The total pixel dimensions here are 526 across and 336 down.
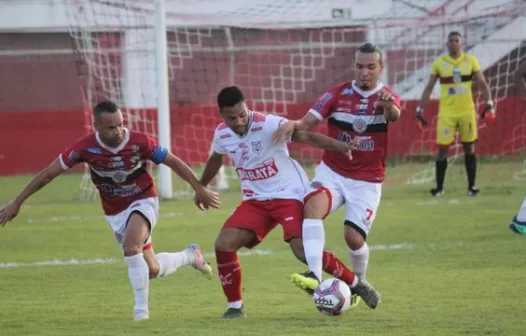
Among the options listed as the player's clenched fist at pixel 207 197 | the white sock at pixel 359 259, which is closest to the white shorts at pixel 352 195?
the white sock at pixel 359 259

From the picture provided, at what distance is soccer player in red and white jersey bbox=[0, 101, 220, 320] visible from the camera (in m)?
8.50

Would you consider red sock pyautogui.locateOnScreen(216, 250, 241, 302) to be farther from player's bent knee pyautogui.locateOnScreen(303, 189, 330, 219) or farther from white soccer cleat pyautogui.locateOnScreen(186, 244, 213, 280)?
white soccer cleat pyautogui.locateOnScreen(186, 244, 213, 280)

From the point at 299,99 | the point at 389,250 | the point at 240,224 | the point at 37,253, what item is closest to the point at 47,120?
the point at 299,99

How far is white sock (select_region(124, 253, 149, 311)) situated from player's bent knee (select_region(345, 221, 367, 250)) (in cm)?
157

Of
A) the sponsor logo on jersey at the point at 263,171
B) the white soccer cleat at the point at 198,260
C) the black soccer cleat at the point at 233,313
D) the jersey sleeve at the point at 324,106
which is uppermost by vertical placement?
the jersey sleeve at the point at 324,106

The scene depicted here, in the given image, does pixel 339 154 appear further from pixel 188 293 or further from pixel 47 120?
pixel 47 120

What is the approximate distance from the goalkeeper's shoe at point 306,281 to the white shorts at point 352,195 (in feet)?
3.29

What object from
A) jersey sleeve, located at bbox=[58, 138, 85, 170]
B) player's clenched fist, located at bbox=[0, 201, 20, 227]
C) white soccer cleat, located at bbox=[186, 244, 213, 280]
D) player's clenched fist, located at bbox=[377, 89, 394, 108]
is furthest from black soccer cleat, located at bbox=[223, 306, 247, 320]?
white soccer cleat, located at bbox=[186, 244, 213, 280]

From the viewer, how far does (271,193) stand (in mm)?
8492

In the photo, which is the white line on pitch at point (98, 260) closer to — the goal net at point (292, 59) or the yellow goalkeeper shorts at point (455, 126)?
the yellow goalkeeper shorts at point (455, 126)

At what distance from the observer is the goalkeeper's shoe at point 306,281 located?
7777mm

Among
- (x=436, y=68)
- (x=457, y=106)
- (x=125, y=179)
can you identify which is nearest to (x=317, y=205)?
(x=125, y=179)

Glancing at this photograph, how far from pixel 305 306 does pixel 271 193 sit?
0.98 m

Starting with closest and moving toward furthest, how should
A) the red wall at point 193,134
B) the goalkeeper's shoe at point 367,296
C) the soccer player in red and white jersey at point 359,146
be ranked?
the goalkeeper's shoe at point 367,296 → the soccer player in red and white jersey at point 359,146 → the red wall at point 193,134
